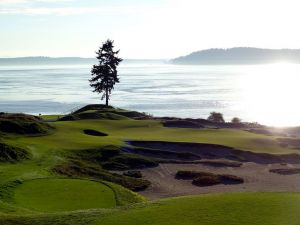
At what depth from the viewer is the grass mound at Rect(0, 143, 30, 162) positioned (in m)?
34.3

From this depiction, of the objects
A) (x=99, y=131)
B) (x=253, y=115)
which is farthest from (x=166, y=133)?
(x=253, y=115)

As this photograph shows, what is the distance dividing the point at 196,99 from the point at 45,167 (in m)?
128

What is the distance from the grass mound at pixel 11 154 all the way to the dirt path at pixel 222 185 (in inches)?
345

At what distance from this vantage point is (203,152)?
154 ft

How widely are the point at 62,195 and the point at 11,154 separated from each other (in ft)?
34.3

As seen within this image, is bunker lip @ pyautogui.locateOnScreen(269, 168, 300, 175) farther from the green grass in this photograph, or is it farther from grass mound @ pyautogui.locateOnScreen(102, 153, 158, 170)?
the green grass

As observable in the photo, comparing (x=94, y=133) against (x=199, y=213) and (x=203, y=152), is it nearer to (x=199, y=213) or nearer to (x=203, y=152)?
(x=203, y=152)

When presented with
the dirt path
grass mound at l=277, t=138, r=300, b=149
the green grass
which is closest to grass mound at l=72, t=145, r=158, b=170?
the dirt path

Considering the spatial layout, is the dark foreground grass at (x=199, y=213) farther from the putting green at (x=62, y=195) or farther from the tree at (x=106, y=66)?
the tree at (x=106, y=66)

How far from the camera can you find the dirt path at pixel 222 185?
3556 cm

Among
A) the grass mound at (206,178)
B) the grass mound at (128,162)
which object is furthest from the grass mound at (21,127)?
the grass mound at (206,178)

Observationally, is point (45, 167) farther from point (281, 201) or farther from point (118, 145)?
point (281, 201)

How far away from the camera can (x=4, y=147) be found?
115 ft

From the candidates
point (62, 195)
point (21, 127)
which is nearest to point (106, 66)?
point (21, 127)
